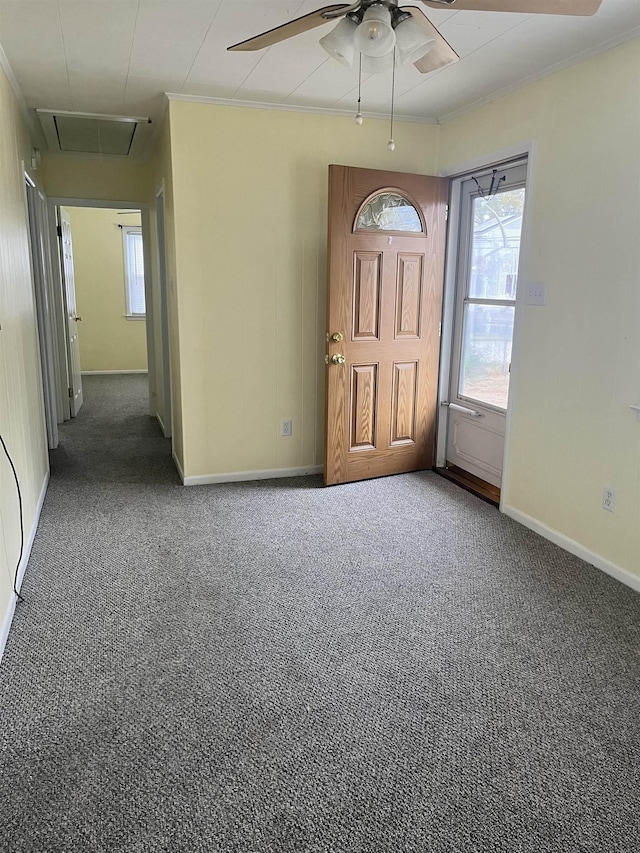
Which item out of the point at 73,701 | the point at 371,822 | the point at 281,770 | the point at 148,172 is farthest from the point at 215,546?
the point at 148,172

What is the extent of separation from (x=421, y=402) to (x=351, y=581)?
1859 millimetres

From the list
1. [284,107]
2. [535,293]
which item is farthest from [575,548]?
[284,107]

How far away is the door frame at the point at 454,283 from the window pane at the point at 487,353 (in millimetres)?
127

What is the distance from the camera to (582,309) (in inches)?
122

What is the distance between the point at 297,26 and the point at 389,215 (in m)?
1.99

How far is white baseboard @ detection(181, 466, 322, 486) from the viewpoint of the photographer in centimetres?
429

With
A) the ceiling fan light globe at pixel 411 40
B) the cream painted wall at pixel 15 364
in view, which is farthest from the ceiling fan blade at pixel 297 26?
the cream painted wall at pixel 15 364

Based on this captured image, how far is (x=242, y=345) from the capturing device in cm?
420

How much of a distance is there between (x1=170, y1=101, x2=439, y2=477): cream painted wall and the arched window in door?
1.13 feet

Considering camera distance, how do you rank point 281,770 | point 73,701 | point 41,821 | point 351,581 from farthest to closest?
point 351,581
point 73,701
point 281,770
point 41,821

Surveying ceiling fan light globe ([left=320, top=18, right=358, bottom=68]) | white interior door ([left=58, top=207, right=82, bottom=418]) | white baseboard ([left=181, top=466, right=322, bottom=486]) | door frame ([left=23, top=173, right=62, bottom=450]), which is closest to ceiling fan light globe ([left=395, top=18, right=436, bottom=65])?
ceiling fan light globe ([left=320, top=18, right=358, bottom=68])

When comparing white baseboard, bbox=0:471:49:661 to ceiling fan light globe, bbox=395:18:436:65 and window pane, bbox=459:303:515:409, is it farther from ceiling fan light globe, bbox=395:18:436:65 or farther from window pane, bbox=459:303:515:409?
window pane, bbox=459:303:515:409

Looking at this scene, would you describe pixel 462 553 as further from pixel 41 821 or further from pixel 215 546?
pixel 41 821

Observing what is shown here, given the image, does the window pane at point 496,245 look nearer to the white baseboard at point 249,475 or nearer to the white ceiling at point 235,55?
the white ceiling at point 235,55
